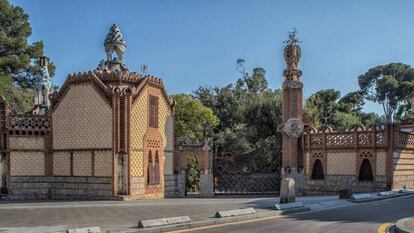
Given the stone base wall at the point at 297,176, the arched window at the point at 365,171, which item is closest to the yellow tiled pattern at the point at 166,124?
the stone base wall at the point at 297,176

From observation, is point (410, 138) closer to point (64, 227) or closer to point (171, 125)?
point (171, 125)

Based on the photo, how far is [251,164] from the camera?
34750 mm

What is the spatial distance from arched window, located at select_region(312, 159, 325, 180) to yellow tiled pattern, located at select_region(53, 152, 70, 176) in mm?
13421

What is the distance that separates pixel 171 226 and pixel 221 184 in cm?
1835

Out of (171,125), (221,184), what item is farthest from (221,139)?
(171,125)

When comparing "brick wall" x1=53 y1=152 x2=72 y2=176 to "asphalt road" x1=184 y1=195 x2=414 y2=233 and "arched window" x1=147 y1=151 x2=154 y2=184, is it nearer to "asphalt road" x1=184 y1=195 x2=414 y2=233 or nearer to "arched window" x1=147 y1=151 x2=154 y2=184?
"arched window" x1=147 y1=151 x2=154 y2=184

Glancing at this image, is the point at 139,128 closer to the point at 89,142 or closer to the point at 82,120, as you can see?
the point at 89,142

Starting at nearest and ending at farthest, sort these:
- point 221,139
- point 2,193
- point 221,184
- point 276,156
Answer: point 2,193 → point 221,184 → point 276,156 → point 221,139

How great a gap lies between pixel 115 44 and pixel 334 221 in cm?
1735

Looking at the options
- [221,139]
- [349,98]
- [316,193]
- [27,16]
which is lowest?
[316,193]

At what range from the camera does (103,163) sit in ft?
74.5

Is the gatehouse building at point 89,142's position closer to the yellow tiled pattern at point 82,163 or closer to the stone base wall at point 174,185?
the yellow tiled pattern at point 82,163

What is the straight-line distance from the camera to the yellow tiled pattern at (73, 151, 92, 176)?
2314 centimetres

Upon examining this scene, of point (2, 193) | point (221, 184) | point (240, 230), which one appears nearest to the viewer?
point (240, 230)
